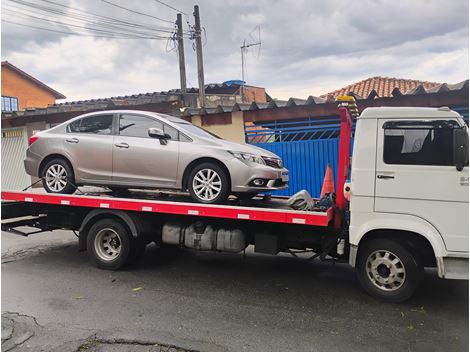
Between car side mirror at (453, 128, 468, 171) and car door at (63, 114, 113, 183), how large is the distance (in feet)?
14.7

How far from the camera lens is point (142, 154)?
18.4ft

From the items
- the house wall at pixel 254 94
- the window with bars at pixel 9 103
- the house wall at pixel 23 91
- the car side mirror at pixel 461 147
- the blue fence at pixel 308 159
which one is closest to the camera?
the car side mirror at pixel 461 147

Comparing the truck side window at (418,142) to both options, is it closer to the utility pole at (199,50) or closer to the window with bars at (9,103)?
the utility pole at (199,50)

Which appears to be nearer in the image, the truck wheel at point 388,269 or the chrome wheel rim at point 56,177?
the truck wheel at point 388,269

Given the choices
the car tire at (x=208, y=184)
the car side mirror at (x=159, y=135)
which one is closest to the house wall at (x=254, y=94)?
the car side mirror at (x=159, y=135)

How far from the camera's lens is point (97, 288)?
492cm

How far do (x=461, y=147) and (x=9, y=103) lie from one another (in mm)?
26263

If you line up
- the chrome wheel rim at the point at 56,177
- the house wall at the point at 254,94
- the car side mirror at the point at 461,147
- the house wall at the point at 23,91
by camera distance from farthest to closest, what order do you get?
1. the house wall at the point at 23,91
2. the house wall at the point at 254,94
3. the chrome wheel rim at the point at 56,177
4. the car side mirror at the point at 461,147

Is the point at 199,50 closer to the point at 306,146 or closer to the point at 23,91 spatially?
the point at 306,146

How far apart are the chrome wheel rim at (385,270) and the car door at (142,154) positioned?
2807 millimetres

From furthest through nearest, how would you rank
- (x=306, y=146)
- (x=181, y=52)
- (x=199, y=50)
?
(x=181, y=52) < (x=199, y=50) < (x=306, y=146)

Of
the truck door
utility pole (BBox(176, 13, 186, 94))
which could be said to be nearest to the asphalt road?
the truck door

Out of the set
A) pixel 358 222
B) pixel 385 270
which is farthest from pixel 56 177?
pixel 385 270

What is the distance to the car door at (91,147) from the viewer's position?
19.1 ft
